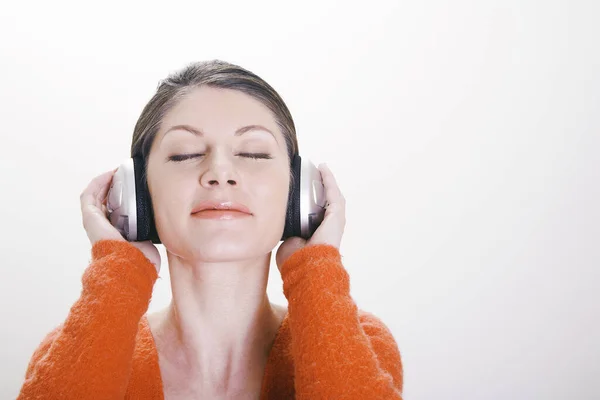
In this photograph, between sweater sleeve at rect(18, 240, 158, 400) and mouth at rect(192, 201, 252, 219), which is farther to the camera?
mouth at rect(192, 201, 252, 219)

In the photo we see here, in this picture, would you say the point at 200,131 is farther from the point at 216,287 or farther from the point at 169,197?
the point at 216,287

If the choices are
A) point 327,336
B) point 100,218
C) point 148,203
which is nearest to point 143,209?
point 148,203

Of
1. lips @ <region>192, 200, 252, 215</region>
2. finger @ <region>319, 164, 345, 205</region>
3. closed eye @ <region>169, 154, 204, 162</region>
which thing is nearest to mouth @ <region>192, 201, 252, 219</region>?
lips @ <region>192, 200, 252, 215</region>

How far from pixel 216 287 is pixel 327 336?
400mm

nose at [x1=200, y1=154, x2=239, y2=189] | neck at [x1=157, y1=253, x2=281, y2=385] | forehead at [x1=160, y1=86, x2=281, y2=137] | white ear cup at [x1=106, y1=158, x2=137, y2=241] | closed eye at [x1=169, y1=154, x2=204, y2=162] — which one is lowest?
neck at [x1=157, y1=253, x2=281, y2=385]

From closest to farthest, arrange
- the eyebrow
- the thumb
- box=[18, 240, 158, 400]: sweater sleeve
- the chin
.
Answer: box=[18, 240, 158, 400]: sweater sleeve
the chin
the eyebrow
the thumb

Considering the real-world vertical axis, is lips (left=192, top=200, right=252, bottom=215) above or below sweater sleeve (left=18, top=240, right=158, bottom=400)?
above

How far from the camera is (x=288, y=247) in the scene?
165 cm

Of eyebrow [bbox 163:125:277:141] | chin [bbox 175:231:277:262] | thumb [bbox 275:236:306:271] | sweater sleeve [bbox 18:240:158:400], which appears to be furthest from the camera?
thumb [bbox 275:236:306:271]

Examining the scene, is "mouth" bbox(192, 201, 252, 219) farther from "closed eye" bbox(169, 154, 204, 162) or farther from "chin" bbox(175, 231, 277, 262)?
"closed eye" bbox(169, 154, 204, 162)

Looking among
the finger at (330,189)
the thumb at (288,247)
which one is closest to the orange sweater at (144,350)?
the thumb at (288,247)

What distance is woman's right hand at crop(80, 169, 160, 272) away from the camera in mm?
1526

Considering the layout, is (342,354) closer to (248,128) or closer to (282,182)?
(282,182)

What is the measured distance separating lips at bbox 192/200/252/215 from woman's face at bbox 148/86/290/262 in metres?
0.01
